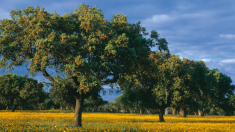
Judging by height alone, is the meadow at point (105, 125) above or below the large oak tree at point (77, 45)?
below

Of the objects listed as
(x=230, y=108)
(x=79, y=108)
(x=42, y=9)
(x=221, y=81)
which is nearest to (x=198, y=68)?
(x=79, y=108)

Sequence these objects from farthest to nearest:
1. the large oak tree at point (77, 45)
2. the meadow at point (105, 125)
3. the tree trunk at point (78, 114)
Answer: the tree trunk at point (78, 114), the large oak tree at point (77, 45), the meadow at point (105, 125)

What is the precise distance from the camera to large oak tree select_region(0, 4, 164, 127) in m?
22.1

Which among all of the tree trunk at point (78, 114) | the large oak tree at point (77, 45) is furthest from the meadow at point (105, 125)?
the large oak tree at point (77, 45)

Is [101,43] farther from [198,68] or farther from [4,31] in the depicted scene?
[198,68]

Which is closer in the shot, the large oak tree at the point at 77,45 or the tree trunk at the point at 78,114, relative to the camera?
the large oak tree at the point at 77,45

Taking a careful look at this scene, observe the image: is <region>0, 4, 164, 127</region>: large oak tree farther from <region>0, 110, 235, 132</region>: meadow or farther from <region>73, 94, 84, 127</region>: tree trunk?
<region>0, 110, 235, 132</region>: meadow

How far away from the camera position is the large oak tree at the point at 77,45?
2212cm

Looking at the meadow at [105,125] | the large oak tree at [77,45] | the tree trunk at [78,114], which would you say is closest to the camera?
the meadow at [105,125]

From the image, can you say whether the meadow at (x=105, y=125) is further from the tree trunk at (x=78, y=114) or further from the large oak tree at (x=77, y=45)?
the large oak tree at (x=77, y=45)

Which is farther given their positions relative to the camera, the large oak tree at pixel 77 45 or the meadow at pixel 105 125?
the large oak tree at pixel 77 45

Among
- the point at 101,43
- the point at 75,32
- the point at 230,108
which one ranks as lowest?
the point at 230,108

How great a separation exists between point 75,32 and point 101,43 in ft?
13.5

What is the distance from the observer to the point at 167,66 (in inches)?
1601
